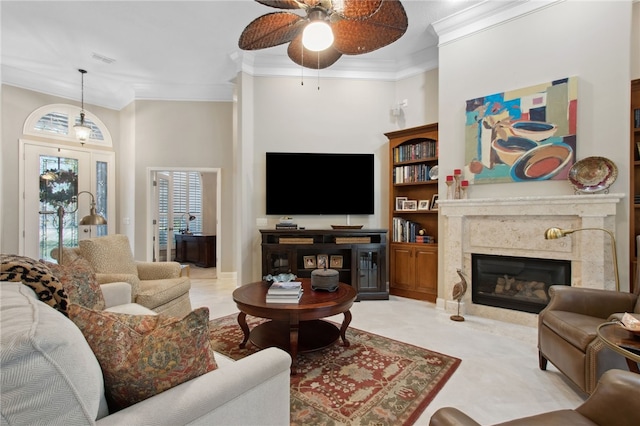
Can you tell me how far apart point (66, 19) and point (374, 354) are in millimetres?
5014

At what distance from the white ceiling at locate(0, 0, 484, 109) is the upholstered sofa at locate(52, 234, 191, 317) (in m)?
2.65

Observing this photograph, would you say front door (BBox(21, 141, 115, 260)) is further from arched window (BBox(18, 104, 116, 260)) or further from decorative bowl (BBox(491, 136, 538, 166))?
decorative bowl (BBox(491, 136, 538, 166))

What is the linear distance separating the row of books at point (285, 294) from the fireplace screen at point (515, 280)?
7.36 feet

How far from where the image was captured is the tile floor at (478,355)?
72.5 inches

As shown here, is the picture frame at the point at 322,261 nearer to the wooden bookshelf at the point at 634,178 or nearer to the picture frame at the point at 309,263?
the picture frame at the point at 309,263

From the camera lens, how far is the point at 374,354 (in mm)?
2479

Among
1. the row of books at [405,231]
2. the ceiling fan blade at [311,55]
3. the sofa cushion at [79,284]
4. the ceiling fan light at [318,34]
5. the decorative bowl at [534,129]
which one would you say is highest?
the ceiling fan blade at [311,55]

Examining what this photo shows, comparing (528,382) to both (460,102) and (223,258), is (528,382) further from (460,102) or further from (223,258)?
(223,258)

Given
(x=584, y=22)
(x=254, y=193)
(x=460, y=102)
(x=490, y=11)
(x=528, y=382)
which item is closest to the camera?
(x=528, y=382)

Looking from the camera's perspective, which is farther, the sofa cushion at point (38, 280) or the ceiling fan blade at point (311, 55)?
the ceiling fan blade at point (311, 55)

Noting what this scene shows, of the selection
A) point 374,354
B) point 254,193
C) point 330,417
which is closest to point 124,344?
point 330,417

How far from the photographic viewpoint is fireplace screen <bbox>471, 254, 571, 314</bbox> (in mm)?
3061

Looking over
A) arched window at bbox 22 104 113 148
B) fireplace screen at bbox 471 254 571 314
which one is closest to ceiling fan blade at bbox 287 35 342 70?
fireplace screen at bbox 471 254 571 314

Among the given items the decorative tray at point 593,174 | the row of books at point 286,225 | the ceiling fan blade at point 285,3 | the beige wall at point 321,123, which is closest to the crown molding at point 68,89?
the beige wall at point 321,123
